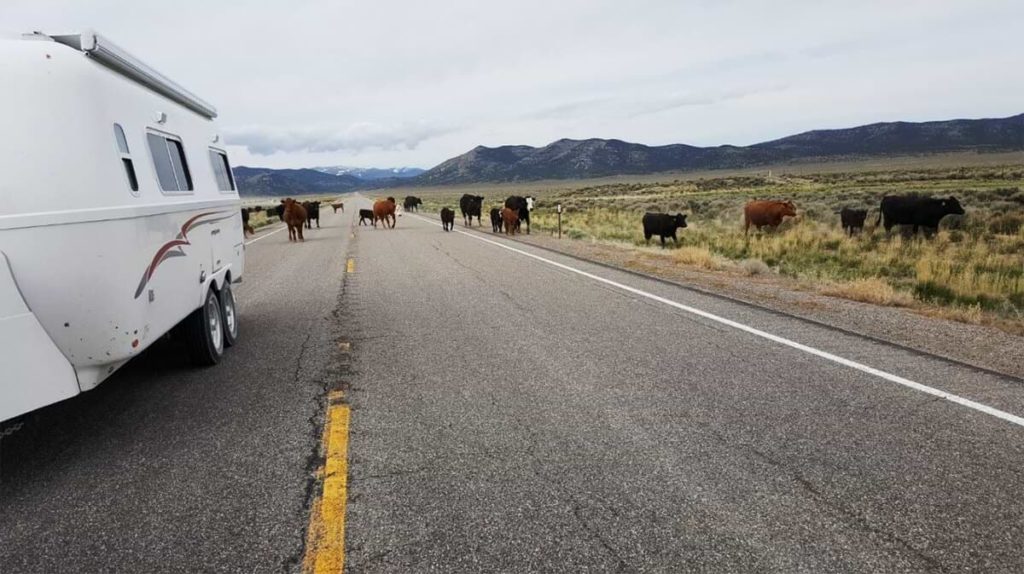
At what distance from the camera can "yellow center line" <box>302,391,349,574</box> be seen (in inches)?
116

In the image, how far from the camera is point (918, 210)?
2095 cm

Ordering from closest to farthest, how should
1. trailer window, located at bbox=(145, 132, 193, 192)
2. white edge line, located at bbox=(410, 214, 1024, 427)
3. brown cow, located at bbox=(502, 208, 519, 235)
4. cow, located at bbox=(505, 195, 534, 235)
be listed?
1. white edge line, located at bbox=(410, 214, 1024, 427)
2. trailer window, located at bbox=(145, 132, 193, 192)
3. brown cow, located at bbox=(502, 208, 519, 235)
4. cow, located at bbox=(505, 195, 534, 235)

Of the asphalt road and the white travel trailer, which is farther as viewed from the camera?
the white travel trailer

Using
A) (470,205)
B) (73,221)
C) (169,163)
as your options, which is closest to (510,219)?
(470,205)

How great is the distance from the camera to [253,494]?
143 inches

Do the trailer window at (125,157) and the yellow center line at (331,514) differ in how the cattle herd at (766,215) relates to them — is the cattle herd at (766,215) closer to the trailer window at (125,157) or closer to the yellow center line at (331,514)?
the yellow center line at (331,514)

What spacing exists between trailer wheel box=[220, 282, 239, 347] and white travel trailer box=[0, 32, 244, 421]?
79.9 inches

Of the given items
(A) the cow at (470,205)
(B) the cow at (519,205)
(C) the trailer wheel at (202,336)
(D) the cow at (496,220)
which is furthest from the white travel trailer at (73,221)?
(A) the cow at (470,205)

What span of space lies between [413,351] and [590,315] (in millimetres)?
2711

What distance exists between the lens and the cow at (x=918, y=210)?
20.8 metres

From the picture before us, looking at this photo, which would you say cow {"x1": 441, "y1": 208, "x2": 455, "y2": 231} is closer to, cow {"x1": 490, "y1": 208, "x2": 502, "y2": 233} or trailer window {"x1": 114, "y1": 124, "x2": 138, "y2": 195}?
cow {"x1": 490, "y1": 208, "x2": 502, "y2": 233}

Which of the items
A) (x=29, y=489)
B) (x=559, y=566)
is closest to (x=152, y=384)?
(x=29, y=489)

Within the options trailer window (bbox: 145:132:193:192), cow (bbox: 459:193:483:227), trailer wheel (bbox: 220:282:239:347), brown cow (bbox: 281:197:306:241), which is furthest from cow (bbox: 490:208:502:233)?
trailer window (bbox: 145:132:193:192)

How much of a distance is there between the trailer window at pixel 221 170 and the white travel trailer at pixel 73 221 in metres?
2.99
